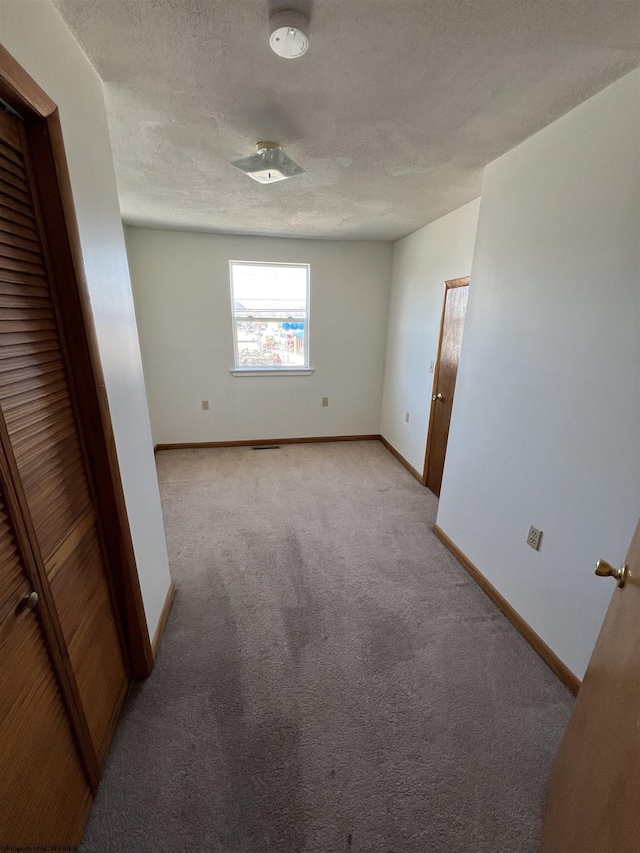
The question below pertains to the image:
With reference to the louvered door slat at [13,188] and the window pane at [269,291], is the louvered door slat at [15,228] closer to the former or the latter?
the louvered door slat at [13,188]

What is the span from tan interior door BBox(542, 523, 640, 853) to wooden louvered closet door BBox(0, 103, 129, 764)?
4.34 ft

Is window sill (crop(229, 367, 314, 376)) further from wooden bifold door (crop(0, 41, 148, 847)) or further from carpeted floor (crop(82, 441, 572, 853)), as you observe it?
wooden bifold door (crop(0, 41, 148, 847))

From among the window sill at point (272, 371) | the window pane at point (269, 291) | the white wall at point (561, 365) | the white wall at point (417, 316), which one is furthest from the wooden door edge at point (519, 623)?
the window pane at point (269, 291)

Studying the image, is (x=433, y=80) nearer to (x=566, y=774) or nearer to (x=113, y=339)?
(x=113, y=339)

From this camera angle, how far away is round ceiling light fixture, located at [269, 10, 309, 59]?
90 centimetres

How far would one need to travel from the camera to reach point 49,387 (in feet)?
3.06

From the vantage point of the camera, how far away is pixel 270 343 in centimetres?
385

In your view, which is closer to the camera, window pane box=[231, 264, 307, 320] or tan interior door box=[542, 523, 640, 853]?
tan interior door box=[542, 523, 640, 853]

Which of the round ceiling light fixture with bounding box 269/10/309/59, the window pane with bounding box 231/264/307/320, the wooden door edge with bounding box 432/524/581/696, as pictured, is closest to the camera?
the round ceiling light fixture with bounding box 269/10/309/59

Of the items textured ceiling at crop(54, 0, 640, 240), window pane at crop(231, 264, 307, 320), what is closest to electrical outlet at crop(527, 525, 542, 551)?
textured ceiling at crop(54, 0, 640, 240)

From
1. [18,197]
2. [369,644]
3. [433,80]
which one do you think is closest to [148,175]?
[18,197]

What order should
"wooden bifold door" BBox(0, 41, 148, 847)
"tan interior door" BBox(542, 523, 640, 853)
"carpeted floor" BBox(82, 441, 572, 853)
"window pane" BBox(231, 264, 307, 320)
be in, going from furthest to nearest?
"window pane" BBox(231, 264, 307, 320)
"carpeted floor" BBox(82, 441, 572, 853)
"wooden bifold door" BBox(0, 41, 148, 847)
"tan interior door" BBox(542, 523, 640, 853)

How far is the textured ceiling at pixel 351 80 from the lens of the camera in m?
0.91

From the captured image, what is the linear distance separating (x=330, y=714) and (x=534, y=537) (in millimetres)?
1187
